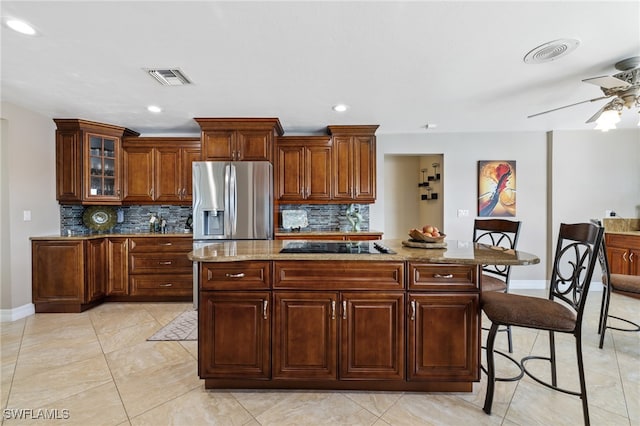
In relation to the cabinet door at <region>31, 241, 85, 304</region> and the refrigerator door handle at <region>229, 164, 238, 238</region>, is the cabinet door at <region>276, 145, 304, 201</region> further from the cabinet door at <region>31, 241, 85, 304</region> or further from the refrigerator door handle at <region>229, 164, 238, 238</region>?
the cabinet door at <region>31, 241, 85, 304</region>

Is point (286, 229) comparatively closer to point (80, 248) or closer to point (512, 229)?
point (80, 248)

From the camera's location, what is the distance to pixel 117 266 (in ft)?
12.0

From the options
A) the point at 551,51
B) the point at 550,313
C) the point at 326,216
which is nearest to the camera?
the point at 550,313

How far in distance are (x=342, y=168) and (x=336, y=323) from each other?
2565 mm

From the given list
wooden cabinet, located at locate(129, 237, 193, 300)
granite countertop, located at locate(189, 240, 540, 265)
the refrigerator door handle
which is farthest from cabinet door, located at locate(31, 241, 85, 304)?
granite countertop, located at locate(189, 240, 540, 265)

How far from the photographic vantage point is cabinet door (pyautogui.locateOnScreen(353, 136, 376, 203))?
3955 mm

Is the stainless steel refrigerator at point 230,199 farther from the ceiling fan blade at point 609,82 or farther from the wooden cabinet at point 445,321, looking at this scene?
the ceiling fan blade at point 609,82

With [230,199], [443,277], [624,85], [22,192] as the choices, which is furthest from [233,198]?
[624,85]

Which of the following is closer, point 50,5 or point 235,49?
point 50,5

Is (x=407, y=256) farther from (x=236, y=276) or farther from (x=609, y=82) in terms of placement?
(x=609, y=82)

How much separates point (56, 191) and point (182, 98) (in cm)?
220

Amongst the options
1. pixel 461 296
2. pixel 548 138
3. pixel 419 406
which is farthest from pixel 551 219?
pixel 419 406

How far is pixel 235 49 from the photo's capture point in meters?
2.02

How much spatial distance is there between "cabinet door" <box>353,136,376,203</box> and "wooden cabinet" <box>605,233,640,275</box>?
3292 millimetres
